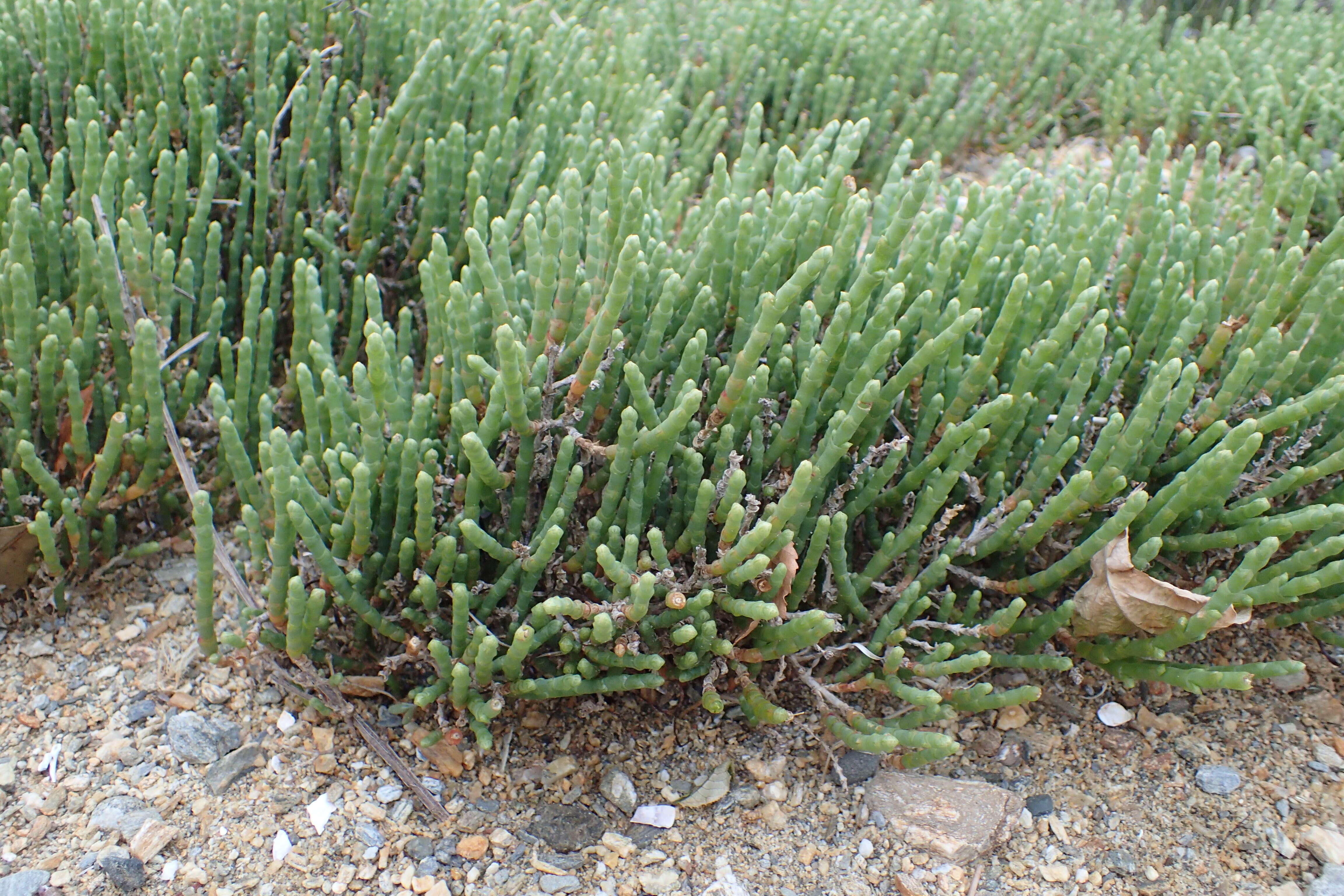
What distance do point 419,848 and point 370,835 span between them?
0.27 feet

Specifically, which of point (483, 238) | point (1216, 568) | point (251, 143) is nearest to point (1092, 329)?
point (1216, 568)

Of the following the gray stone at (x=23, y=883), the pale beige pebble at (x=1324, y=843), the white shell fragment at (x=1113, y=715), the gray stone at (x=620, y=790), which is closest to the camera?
the gray stone at (x=23, y=883)

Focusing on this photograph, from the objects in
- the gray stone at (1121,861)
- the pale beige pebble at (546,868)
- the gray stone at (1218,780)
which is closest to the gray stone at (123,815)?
the pale beige pebble at (546,868)

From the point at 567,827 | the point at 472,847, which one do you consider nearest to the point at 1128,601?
the point at 567,827

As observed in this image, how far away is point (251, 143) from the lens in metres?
2.52

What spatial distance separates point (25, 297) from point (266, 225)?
75cm

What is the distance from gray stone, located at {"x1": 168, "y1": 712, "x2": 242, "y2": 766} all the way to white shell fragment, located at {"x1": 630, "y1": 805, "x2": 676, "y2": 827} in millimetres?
697

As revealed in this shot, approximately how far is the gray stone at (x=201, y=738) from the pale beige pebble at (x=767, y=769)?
34.6 inches

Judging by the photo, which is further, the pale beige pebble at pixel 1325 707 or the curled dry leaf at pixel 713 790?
the pale beige pebble at pixel 1325 707

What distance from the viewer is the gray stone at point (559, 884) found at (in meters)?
1.57

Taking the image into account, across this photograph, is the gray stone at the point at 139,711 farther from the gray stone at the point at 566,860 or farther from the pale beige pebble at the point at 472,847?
the gray stone at the point at 566,860

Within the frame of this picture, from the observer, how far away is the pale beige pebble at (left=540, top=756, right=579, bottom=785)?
1730 mm

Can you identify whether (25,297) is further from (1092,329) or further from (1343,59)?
(1343,59)

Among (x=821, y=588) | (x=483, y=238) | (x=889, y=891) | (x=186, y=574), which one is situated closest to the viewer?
(x=889, y=891)
